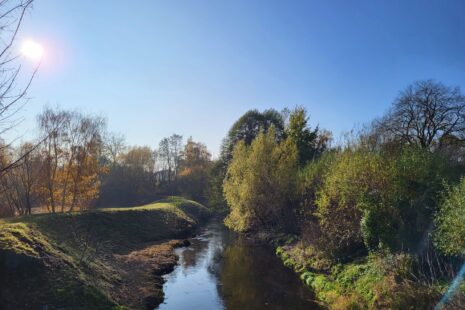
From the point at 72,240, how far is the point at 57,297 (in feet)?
32.4

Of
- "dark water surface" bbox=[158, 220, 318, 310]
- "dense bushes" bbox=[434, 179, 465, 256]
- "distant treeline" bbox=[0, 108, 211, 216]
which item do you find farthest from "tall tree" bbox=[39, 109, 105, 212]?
"dense bushes" bbox=[434, 179, 465, 256]

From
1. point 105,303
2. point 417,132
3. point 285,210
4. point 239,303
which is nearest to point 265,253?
point 285,210

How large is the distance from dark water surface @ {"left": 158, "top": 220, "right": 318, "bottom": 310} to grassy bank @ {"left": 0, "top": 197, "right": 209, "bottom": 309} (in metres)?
1.17

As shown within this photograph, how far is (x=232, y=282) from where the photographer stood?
21734 mm

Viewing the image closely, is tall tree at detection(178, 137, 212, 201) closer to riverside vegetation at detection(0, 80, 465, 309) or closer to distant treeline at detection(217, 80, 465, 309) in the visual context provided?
riverside vegetation at detection(0, 80, 465, 309)

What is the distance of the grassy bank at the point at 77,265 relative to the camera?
13961mm

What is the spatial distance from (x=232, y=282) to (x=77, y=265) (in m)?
8.91

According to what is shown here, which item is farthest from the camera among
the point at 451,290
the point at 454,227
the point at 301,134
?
the point at 301,134

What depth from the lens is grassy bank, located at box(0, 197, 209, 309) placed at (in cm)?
1396

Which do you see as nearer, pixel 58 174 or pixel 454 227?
pixel 454 227

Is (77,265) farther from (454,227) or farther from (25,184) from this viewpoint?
(25,184)

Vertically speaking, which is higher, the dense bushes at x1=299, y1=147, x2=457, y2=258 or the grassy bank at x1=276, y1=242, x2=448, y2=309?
the dense bushes at x1=299, y1=147, x2=457, y2=258

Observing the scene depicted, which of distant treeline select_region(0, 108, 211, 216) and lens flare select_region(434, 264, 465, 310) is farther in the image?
distant treeline select_region(0, 108, 211, 216)

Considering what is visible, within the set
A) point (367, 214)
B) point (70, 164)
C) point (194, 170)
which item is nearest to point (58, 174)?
point (70, 164)
